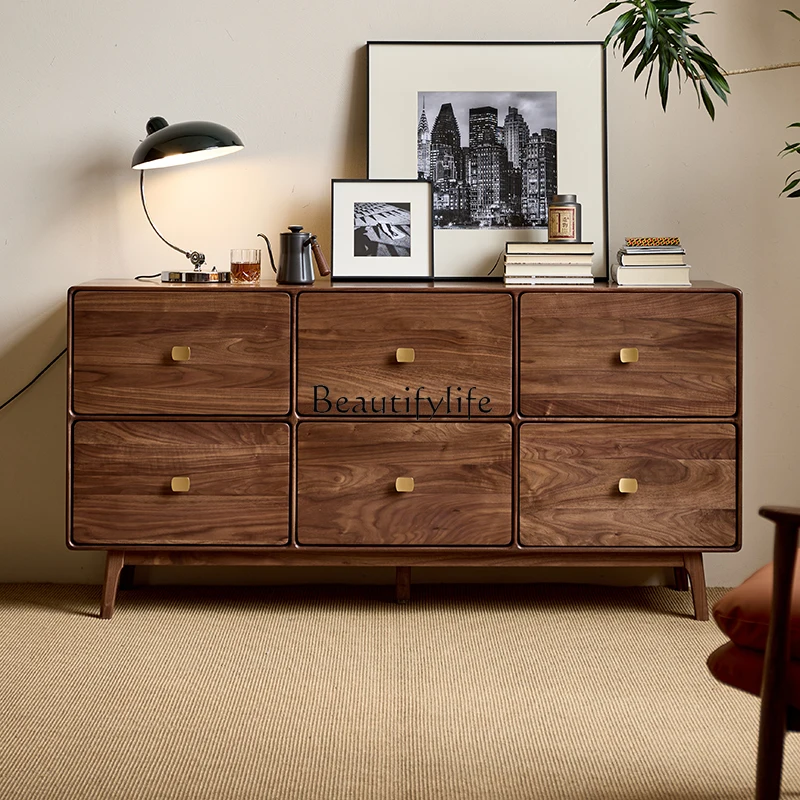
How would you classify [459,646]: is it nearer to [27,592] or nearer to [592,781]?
[592,781]

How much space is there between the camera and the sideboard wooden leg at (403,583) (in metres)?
2.58

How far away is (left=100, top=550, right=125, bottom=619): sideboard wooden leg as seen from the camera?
2.45 metres

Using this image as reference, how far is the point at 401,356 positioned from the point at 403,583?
25.5 inches

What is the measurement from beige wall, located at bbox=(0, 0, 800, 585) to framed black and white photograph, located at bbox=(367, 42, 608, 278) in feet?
0.20

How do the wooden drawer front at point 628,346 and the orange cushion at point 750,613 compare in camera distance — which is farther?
the wooden drawer front at point 628,346

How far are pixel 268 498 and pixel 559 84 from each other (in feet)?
4.48

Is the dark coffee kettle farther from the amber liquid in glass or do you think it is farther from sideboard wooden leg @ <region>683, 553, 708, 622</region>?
sideboard wooden leg @ <region>683, 553, 708, 622</region>

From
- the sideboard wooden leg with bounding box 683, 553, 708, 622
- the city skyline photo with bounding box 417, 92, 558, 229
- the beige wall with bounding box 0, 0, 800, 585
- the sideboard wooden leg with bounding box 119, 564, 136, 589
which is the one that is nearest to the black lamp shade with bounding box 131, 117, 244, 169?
the beige wall with bounding box 0, 0, 800, 585

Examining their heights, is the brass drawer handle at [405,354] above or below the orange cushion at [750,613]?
above

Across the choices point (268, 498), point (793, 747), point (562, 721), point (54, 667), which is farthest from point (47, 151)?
point (793, 747)

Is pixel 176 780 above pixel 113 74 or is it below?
below

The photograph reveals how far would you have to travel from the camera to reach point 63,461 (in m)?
2.77

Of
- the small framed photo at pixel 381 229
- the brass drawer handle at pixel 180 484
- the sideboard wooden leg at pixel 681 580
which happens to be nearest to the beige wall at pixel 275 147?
the small framed photo at pixel 381 229

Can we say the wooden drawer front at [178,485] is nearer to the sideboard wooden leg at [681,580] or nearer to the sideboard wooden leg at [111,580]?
the sideboard wooden leg at [111,580]
